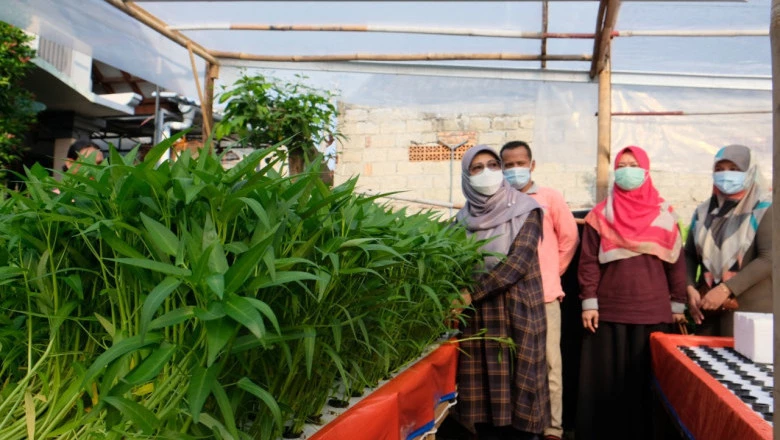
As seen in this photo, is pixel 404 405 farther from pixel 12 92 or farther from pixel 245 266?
pixel 12 92

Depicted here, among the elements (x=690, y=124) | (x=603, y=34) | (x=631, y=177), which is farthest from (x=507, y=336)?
(x=690, y=124)

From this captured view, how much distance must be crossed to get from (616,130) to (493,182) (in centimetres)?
274

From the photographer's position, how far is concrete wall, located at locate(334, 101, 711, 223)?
6031 millimetres

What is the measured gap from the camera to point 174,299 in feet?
3.57

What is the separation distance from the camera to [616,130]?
5.41m

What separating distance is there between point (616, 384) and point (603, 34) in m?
2.49

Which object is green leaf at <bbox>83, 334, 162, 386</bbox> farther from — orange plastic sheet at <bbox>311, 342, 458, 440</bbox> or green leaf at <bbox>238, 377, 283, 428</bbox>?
orange plastic sheet at <bbox>311, 342, 458, 440</bbox>

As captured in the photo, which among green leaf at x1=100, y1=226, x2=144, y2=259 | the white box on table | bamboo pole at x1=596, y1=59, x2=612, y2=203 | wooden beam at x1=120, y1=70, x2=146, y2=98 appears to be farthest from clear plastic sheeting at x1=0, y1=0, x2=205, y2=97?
wooden beam at x1=120, y1=70, x2=146, y2=98

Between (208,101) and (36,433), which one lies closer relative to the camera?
(36,433)

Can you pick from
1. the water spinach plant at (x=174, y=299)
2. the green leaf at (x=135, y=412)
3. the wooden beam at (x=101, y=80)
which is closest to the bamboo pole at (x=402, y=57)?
the water spinach plant at (x=174, y=299)

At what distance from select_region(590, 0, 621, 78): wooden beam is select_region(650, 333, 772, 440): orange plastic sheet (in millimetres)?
2256

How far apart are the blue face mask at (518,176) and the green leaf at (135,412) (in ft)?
9.72

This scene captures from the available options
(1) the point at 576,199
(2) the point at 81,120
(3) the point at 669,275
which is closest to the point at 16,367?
(3) the point at 669,275

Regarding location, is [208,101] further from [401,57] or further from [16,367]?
[16,367]
